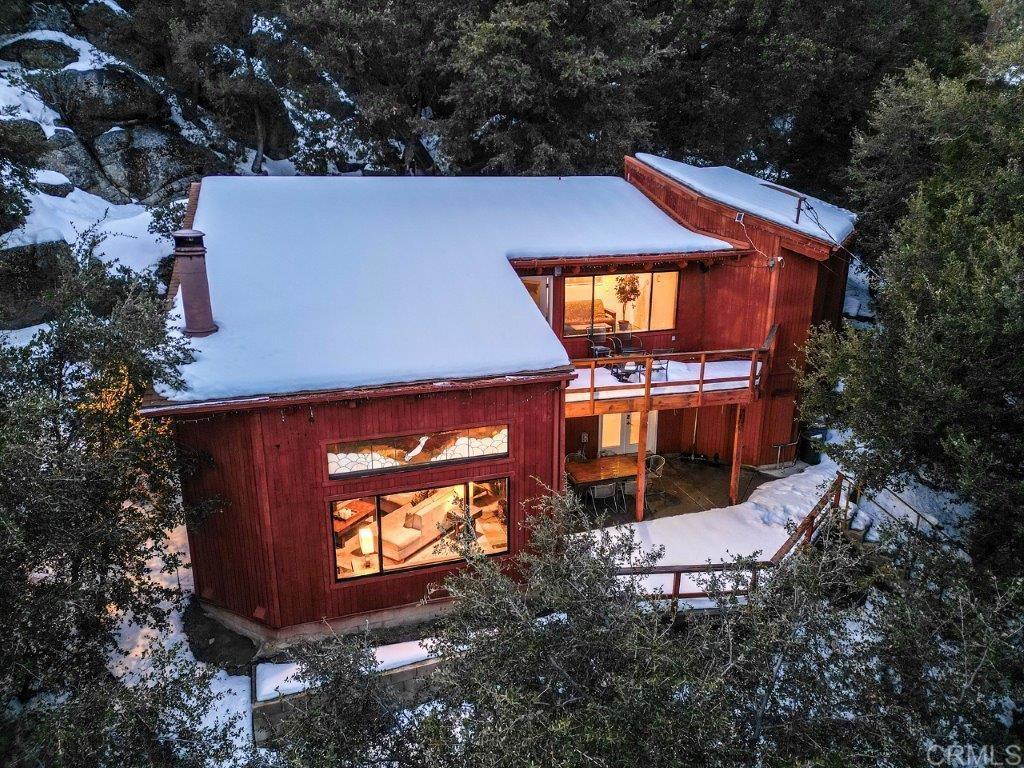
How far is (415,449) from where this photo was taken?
8.70 meters

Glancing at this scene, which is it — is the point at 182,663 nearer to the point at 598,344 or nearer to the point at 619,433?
the point at 619,433

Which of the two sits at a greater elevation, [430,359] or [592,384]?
[430,359]

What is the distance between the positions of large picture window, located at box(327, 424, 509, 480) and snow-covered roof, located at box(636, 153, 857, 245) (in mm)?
7033

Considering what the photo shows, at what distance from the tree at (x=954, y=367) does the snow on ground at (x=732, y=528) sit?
6.63ft

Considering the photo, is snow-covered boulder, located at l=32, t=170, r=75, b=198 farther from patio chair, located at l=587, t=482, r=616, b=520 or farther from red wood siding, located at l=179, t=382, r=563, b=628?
patio chair, located at l=587, t=482, r=616, b=520

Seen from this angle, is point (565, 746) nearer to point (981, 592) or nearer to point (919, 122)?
point (981, 592)

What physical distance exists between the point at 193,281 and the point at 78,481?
3.05 metres

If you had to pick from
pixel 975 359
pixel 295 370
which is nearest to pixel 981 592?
pixel 975 359

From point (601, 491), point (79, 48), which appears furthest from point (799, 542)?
point (79, 48)

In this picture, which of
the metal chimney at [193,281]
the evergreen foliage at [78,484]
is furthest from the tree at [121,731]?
the metal chimney at [193,281]

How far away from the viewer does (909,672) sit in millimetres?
5344

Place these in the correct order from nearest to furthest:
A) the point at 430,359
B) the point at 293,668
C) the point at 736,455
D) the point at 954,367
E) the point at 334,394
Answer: the point at 954,367 < the point at 334,394 < the point at 293,668 < the point at 430,359 < the point at 736,455

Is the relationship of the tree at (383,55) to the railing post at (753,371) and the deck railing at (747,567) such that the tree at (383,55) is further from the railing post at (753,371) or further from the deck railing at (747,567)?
the deck railing at (747,567)

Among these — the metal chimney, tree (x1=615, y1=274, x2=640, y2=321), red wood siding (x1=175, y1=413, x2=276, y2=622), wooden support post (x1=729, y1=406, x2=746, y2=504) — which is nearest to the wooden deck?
wooden support post (x1=729, y1=406, x2=746, y2=504)
